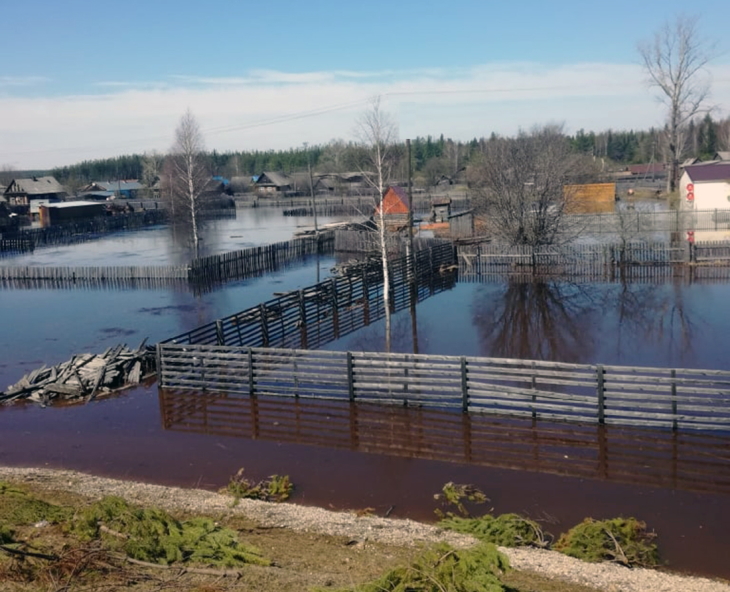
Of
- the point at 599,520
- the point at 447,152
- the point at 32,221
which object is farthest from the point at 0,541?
the point at 447,152

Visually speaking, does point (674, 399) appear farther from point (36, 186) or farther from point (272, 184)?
point (272, 184)

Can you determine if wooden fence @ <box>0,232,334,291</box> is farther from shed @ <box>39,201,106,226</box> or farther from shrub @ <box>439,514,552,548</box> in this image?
shed @ <box>39,201,106,226</box>

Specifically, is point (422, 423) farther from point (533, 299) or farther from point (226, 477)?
point (533, 299)

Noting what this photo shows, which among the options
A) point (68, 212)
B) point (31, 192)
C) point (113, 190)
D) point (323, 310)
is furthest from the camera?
point (113, 190)

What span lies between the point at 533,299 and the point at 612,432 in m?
14.2

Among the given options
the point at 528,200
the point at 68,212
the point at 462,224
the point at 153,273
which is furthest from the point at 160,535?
the point at 68,212

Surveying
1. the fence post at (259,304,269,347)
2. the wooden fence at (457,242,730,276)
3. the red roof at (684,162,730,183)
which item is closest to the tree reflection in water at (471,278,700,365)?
the wooden fence at (457,242,730,276)

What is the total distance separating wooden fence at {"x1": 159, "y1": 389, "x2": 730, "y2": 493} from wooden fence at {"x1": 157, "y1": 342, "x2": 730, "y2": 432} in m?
0.24

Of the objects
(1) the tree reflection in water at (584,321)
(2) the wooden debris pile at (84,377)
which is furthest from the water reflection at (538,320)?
(2) the wooden debris pile at (84,377)

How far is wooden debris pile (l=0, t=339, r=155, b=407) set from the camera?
57.5 feet

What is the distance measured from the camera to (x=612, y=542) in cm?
945

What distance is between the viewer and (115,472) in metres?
13.1

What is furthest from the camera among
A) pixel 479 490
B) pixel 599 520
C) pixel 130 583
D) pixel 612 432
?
pixel 612 432

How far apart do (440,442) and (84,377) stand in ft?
29.8
